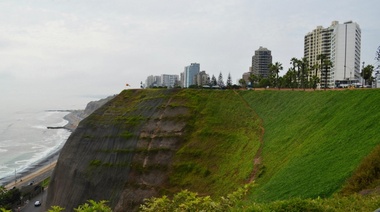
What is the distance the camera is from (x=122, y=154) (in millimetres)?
46719

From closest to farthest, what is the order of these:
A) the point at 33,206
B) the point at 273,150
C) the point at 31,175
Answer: the point at 273,150 < the point at 33,206 < the point at 31,175

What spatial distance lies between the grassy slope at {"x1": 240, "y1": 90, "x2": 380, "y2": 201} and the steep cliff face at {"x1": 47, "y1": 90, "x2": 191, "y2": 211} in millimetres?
14311

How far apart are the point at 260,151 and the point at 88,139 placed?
29964mm

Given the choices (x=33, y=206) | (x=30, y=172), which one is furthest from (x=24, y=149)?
(x=33, y=206)

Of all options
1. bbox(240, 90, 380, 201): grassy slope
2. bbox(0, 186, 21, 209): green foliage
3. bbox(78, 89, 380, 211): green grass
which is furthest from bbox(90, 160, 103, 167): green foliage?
bbox(240, 90, 380, 201): grassy slope

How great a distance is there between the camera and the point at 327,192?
17562 mm

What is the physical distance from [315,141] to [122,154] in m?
28.2

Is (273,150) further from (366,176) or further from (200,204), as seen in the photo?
(200,204)

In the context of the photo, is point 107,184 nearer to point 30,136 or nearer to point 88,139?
point 88,139

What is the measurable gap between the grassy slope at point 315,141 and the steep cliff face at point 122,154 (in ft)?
47.0

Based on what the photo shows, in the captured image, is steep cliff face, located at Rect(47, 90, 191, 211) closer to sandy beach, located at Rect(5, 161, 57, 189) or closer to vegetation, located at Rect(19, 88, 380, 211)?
vegetation, located at Rect(19, 88, 380, 211)

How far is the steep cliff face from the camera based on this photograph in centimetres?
4178

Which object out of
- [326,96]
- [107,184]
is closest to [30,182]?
[107,184]

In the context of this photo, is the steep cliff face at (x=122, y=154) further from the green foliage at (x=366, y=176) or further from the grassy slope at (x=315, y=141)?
the green foliage at (x=366, y=176)
